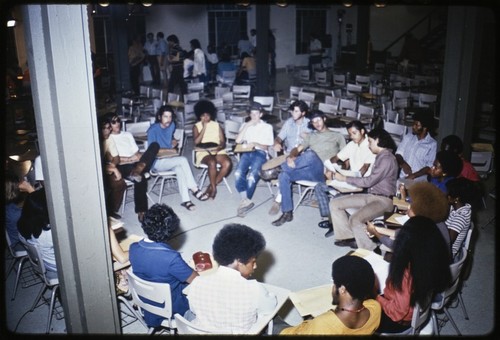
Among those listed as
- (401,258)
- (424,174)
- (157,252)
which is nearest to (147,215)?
(157,252)

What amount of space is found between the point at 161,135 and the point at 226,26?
13057mm

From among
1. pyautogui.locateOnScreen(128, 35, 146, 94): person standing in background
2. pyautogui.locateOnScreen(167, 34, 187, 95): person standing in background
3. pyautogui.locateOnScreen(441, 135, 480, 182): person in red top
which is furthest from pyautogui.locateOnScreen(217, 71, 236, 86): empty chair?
pyautogui.locateOnScreen(441, 135, 480, 182): person in red top

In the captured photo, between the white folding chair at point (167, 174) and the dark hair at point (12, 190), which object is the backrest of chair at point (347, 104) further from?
the dark hair at point (12, 190)

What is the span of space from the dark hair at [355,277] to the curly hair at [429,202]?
47.2 inches

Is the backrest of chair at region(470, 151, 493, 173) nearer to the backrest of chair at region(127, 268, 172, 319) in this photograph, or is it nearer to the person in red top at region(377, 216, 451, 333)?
the person in red top at region(377, 216, 451, 333)

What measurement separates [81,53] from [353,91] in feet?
28.2

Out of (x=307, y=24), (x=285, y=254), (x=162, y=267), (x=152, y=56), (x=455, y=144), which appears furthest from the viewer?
(x=307, y=24)

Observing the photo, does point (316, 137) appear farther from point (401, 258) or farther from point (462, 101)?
point (401, 258)

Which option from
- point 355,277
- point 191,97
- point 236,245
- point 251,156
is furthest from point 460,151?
point 191,97

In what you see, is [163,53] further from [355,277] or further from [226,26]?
[355,277]

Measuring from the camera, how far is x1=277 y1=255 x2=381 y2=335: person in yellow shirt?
2.71 metres

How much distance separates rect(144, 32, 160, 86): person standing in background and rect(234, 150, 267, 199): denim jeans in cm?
1080

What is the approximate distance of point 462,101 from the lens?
6164 mm

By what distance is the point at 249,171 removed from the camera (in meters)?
6.74
